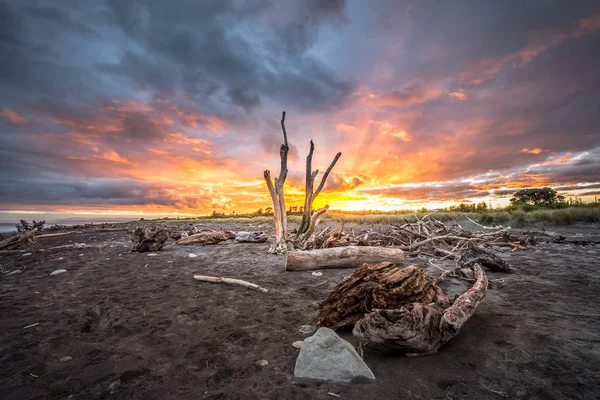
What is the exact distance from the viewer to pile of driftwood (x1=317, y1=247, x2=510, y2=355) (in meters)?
2.22

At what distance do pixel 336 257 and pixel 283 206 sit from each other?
3285 millimetres

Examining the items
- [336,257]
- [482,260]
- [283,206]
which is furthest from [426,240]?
[283,206]

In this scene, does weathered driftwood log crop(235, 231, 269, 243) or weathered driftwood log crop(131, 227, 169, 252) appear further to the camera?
weathered driftwood log crop(235, 231, 269, 243)

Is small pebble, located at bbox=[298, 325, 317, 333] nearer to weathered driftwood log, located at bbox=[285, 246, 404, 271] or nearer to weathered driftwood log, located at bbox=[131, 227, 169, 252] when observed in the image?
weathered driftwood log, located at bbox=[285, 246, 404, 271]

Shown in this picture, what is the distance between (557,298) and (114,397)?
545 cm

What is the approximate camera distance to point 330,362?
2066mm

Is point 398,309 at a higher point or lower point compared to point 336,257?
higher

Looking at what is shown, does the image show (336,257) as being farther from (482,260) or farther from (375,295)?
(375,295)

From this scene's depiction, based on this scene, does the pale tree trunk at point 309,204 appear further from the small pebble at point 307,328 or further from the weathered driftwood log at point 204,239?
the small pebble at point 307,328

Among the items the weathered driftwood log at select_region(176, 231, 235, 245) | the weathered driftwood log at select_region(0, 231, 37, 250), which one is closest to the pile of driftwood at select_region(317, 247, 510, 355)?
the weathered driftwood log at select_region(176, 231, 235, 245)

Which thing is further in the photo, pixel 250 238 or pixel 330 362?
pixel 250 238

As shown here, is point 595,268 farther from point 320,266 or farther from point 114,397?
point 114,397

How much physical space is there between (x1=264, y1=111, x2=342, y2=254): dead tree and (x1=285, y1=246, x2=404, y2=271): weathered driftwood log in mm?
2403

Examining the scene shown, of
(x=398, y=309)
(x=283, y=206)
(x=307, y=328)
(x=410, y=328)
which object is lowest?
(x=307, y=328)
